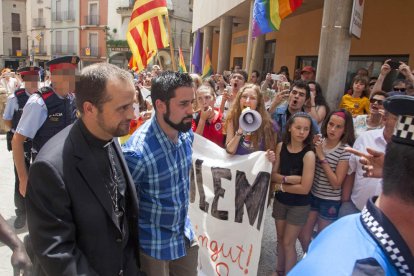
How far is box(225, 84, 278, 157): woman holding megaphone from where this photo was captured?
309 centimetres

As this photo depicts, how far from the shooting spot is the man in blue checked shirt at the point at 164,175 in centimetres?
209

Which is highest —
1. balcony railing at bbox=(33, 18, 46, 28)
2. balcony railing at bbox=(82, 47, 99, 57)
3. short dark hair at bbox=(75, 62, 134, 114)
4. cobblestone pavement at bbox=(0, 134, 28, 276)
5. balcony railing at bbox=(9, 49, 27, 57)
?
balcony railing at bbox=(33, 18, 46, 28)

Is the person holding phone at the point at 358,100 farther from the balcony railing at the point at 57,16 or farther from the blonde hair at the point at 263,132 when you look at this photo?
the balcony railing at the point at 57,16

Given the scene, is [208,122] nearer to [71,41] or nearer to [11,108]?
[11,108]

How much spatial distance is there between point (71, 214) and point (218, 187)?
1.93m

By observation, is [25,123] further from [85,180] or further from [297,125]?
[297,125]

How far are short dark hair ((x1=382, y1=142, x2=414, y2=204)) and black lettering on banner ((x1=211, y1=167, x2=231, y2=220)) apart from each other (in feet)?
7.49

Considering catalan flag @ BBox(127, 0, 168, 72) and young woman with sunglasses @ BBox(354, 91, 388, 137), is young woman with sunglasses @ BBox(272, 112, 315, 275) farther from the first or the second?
catalan flag @ BBox(127, 0, 168, 72)

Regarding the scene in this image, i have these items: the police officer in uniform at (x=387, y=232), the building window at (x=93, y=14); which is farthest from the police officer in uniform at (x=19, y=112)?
the building window at (x=93, y=14)

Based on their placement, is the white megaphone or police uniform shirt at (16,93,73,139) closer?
the white megaphone

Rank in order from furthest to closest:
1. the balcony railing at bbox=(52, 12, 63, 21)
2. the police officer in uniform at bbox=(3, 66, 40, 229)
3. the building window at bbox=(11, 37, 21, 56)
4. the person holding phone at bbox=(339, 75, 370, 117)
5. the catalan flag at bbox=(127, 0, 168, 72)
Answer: the building window at bbox=(11, 37, 21, 56)
the balcony railing at bbox=(52, 12, 63, 21)
the catalan flag at bbox=(127, 0, 168, 72)
the person holding phone at bbox=(339, 75, 370, 117)
the police officer in uniform at bbox=(3, 66, 40, 229)

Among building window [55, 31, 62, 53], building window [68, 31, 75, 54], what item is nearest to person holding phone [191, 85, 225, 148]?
building window [68, 31, 75, 54]

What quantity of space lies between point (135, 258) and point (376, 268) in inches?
52.8

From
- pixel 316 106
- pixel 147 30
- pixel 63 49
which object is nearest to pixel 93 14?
pixel 63 49
